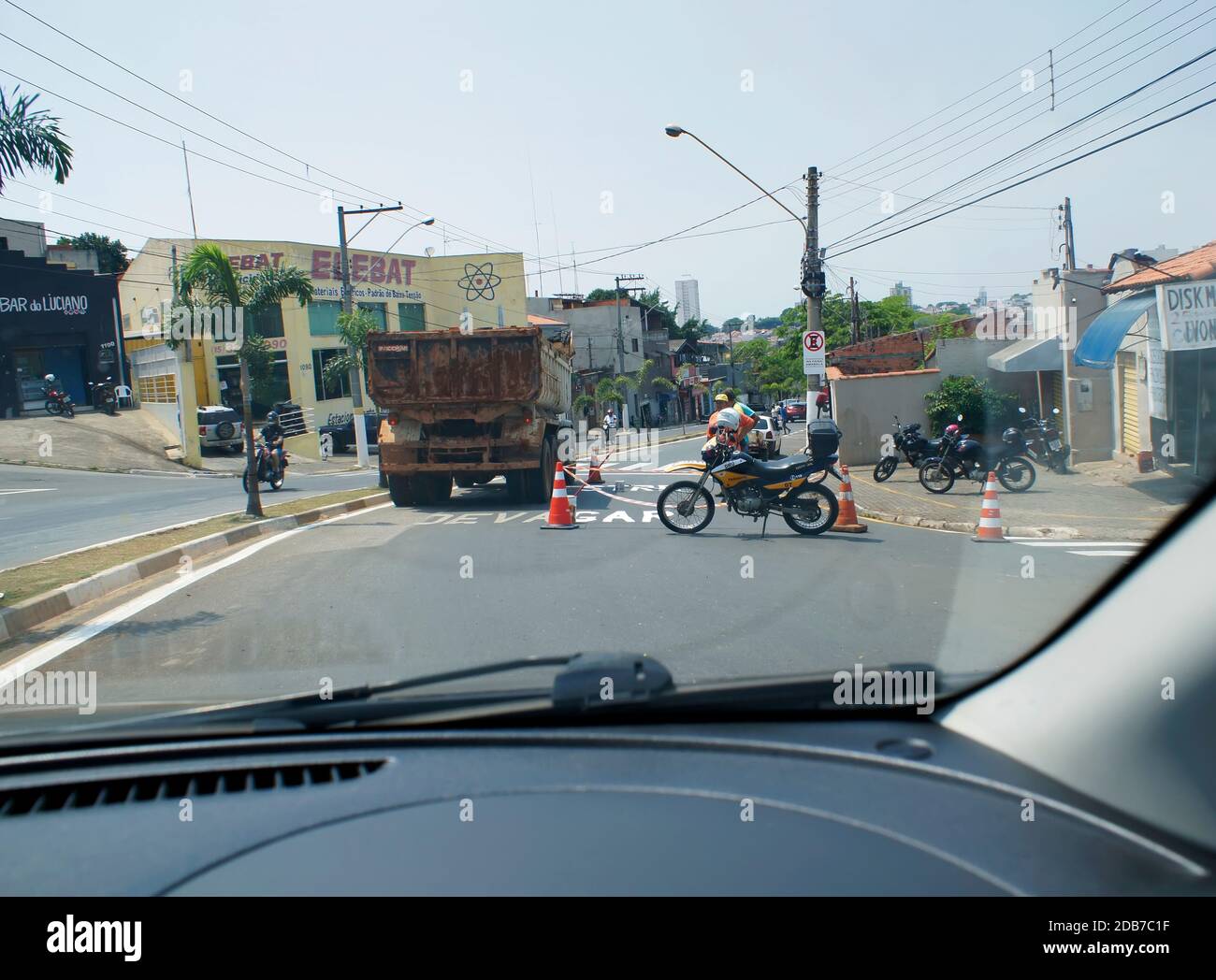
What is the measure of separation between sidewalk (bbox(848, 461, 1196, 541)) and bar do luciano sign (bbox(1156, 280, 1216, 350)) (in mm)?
1744

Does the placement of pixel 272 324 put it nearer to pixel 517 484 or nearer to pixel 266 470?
pixel 266 470

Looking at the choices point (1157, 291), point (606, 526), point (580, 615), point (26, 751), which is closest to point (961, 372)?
point (1157, 291)

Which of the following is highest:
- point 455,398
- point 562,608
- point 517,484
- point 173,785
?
point 455,398

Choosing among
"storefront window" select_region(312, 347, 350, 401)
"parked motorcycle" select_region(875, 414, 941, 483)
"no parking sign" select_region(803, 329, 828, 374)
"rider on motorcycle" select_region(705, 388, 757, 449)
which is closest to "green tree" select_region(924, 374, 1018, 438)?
"parked motorcycle" select_region(875, 414, 941, 483)

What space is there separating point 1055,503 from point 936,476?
302cm

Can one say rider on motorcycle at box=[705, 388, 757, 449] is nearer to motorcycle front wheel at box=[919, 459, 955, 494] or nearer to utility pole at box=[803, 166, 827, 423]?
motorcycle front wheel at box=[919, 459, 955, 494]

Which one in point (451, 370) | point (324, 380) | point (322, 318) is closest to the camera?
point (451, 370)

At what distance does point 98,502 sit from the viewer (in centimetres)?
1927

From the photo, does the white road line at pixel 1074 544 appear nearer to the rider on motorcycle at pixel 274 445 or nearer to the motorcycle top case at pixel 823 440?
the motorcycle top case at pixel 823 440

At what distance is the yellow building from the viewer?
135 ft

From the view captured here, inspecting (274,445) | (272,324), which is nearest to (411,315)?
(272,324)
